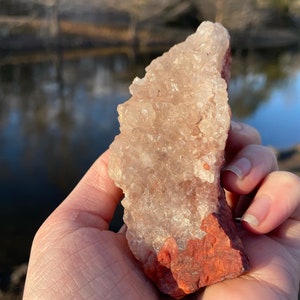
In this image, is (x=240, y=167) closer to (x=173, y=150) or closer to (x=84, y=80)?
(x=173, y=150)

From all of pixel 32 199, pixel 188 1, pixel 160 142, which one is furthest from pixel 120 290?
pixel 188 1

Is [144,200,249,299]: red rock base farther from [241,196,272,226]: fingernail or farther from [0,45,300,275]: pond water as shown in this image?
[0,45,300,275]: pond water

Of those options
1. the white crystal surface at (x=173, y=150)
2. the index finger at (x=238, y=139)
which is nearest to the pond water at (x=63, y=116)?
the index finger at (x=238, y=139)

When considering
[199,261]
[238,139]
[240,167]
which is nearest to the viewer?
[199,261]

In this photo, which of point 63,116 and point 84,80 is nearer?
point 63,116

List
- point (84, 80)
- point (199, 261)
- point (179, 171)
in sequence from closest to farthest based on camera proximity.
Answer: point (199, 261) → point (179, 171) → point (84, 80)

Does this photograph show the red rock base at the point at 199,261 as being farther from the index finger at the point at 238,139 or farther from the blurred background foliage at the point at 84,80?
the blurred background foliage at the point at 84,80

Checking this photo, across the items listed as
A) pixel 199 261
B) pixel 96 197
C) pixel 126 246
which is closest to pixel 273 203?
pixel 199 261

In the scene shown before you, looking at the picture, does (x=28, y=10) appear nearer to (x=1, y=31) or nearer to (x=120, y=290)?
(x=1, y=31)
